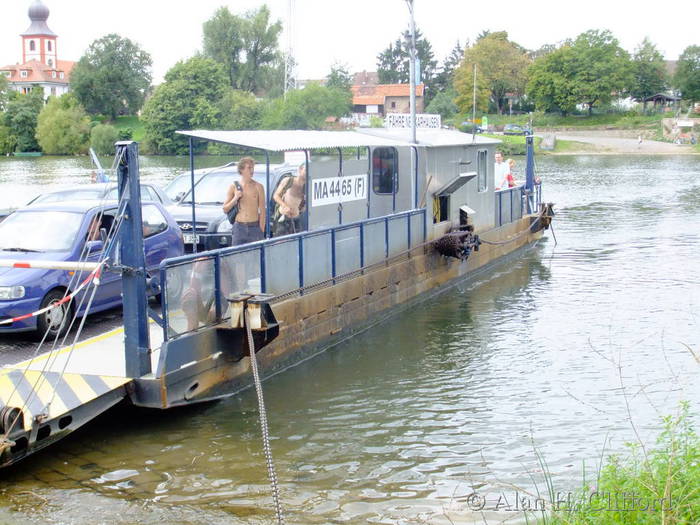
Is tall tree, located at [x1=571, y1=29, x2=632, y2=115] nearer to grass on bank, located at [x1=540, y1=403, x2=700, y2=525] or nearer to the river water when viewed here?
the river water

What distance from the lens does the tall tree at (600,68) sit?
105688 mm

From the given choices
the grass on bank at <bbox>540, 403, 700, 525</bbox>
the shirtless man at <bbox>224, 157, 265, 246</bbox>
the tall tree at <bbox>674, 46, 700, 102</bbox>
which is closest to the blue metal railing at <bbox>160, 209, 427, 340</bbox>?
the shirtless man at <bbox>224, 157, 265, 246</bbox>

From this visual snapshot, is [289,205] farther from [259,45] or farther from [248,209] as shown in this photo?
[259,45]

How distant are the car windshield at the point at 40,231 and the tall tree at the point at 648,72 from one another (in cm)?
11239

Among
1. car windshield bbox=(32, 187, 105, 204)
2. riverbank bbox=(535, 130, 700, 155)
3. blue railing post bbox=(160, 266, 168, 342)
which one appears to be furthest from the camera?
riverbank bbox=(535, 130, 700, 155)

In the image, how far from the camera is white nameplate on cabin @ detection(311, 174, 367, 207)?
47.0 feet

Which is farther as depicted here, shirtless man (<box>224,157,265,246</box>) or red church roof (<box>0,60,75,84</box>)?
red church roof (<box>0,60,75,84</box>)

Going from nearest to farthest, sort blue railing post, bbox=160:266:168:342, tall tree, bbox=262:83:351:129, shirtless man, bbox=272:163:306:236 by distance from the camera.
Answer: blue railing post, bbox=160:266:168:342 → shirtless man, bbox=272:163:306:236 → tall tree, bbox=262:83:351:129

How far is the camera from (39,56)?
551 feet

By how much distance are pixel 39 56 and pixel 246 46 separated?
90.5 m

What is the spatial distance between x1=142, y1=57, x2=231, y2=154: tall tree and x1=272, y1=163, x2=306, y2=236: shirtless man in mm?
57870

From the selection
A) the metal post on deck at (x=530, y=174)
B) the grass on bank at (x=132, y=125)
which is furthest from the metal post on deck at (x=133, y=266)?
the grass on bank at (x=132, y=125)

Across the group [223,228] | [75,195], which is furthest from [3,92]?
[223,228]

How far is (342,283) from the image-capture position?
13875mm
